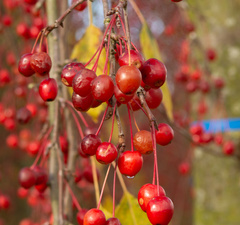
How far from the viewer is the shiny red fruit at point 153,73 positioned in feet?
1.91

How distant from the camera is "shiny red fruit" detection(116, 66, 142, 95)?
517 millimetres

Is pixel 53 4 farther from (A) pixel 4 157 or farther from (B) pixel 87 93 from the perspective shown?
(A) pixel 4 157

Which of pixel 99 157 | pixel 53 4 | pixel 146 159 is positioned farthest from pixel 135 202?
pixel 146 159

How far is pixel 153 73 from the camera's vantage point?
1.91 feet

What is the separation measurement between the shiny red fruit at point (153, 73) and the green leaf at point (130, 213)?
0.39 m

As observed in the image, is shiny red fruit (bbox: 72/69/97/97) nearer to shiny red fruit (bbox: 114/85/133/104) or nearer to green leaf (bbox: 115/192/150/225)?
shiny red fruit (bbox: 114/85/133/104)

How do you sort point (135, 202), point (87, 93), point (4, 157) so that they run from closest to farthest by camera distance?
point (87, 93)
point (135, 202)
point (4, 157)

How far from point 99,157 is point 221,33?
6.42ft

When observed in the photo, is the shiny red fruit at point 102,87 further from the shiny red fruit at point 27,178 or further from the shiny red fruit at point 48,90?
the shiny red fruit at point 27,178

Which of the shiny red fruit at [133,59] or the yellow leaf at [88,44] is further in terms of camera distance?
the yellow leaf at [88,44]

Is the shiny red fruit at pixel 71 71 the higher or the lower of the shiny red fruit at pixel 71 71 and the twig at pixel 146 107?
the higher

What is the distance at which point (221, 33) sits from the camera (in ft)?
7.61

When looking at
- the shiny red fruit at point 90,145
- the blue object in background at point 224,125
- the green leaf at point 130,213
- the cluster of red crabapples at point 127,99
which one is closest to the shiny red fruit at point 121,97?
the cluster of red crabapples at point 127,99

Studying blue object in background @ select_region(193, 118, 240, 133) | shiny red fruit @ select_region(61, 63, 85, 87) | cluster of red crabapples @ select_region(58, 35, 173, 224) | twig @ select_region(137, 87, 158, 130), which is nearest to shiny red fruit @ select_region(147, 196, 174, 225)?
cluster of red crabapples @ select_region(58, 35, 173, 224)
